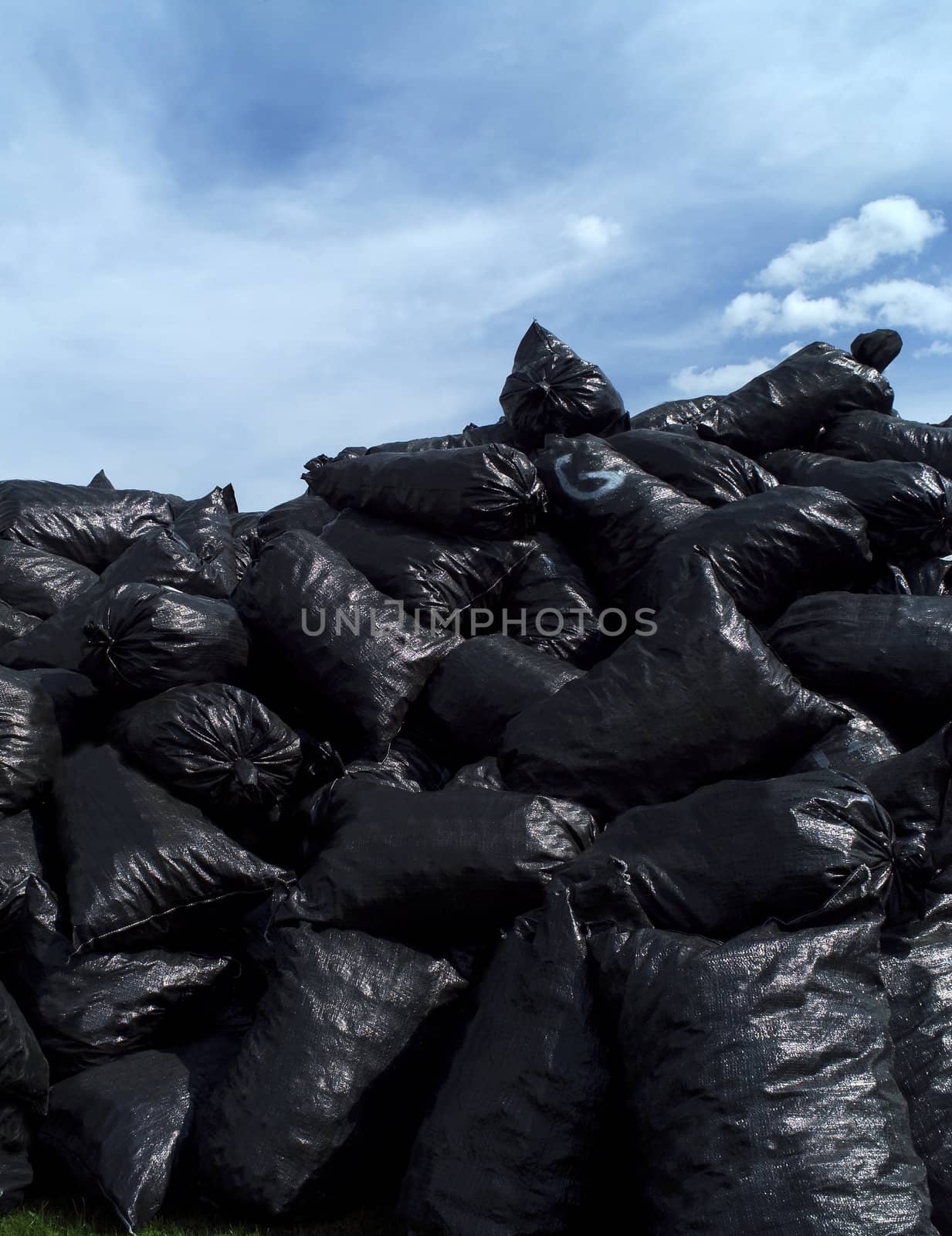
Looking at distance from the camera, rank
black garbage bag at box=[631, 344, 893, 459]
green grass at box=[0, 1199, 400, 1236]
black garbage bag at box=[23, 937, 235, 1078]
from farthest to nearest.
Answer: black garbage bag at box=[631, 344, 893, 459] → black garbage bag at box=[23, 937, 235, 1078] → green grass at box=[0, 1199, 400, 1236]

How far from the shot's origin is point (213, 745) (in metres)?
2.97

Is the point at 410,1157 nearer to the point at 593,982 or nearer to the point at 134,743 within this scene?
the point at 593,982

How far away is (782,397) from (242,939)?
3391 millimetres

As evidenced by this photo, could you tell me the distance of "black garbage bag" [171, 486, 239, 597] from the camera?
4141 millimetres

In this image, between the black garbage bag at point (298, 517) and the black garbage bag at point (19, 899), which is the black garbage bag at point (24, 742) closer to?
the black garbage bag at point (19, 899)

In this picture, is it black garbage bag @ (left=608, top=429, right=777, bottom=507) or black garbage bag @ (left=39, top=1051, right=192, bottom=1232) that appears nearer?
black garbage bag @ (left=39, top=1051, right=192, bottom=1232)

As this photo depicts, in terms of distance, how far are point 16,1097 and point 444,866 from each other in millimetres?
1059

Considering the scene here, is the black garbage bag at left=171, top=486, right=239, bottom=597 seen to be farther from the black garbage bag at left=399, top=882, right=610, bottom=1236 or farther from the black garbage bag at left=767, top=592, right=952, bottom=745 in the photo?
the black garbage bag at left=399, top=882, right=610, bottom=1236

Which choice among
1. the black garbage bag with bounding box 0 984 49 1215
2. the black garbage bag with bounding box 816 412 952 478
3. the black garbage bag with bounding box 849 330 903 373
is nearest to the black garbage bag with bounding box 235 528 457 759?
the black garbage bag with bounding box 0 984 49 1215

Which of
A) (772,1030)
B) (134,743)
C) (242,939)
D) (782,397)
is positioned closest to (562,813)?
(772,1030)

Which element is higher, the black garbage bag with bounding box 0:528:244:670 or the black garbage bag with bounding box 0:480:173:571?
the black garbage bag with bounding box 0:480:173:571

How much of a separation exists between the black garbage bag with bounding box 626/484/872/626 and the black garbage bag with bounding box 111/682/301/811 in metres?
1.30

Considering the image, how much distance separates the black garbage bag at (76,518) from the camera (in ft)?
15.9

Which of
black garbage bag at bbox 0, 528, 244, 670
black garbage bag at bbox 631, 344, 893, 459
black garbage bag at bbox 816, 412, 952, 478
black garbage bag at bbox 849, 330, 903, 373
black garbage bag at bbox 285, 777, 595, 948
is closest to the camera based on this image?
black garbage bag at bbox 285, 777, 595, 948
